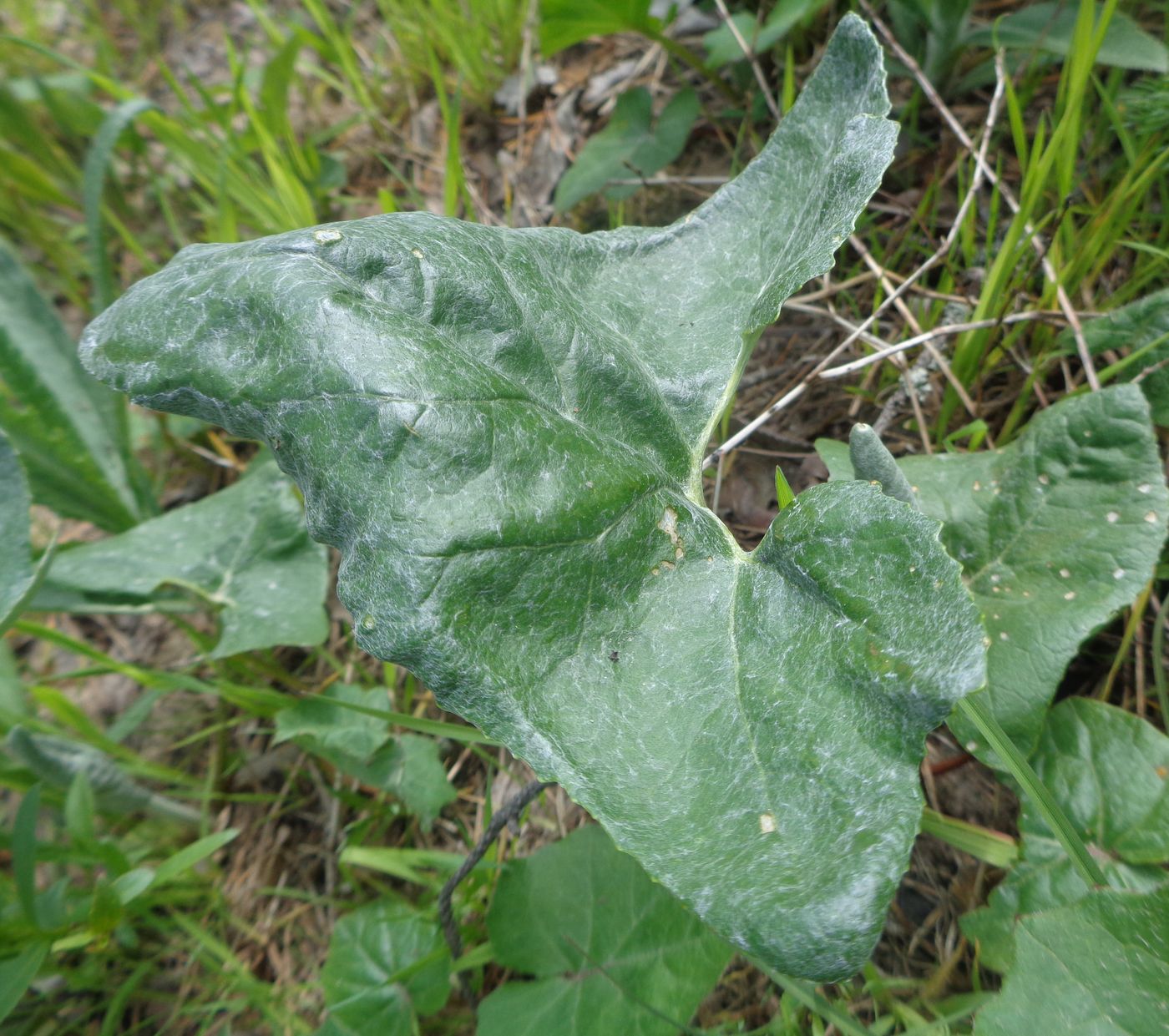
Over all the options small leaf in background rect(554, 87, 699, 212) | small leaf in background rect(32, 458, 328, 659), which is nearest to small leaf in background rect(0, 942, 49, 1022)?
small leaf in background rect(32, 458, 328, 659)

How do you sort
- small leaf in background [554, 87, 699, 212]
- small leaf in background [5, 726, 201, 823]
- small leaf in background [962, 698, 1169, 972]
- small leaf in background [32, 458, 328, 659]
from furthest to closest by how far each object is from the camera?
small leaf in background [554, 87, 699, 212] → small leaf in background [32, 458, 328, 659] → small leaf in background [5, 726, 201, 823] → small leaf in background [962, 698, 1169, 972]

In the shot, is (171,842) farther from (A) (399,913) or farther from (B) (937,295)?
(B) (937,295)

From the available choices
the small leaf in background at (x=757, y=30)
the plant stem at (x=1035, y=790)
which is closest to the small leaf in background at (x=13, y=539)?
the plant stem at (x=1035, y=790)

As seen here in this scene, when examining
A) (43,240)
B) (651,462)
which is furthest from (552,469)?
(43,240)

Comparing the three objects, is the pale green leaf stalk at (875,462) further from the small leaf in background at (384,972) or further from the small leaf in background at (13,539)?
the small leaf in background at (13,539)

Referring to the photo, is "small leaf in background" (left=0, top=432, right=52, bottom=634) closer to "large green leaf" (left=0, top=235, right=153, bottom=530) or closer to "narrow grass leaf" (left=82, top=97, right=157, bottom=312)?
"large green leaf" (left=0, top=235, right=153, bottom=530)

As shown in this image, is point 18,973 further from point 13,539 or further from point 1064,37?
point 1064,37

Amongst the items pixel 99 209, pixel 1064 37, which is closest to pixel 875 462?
pixel 1064 37
